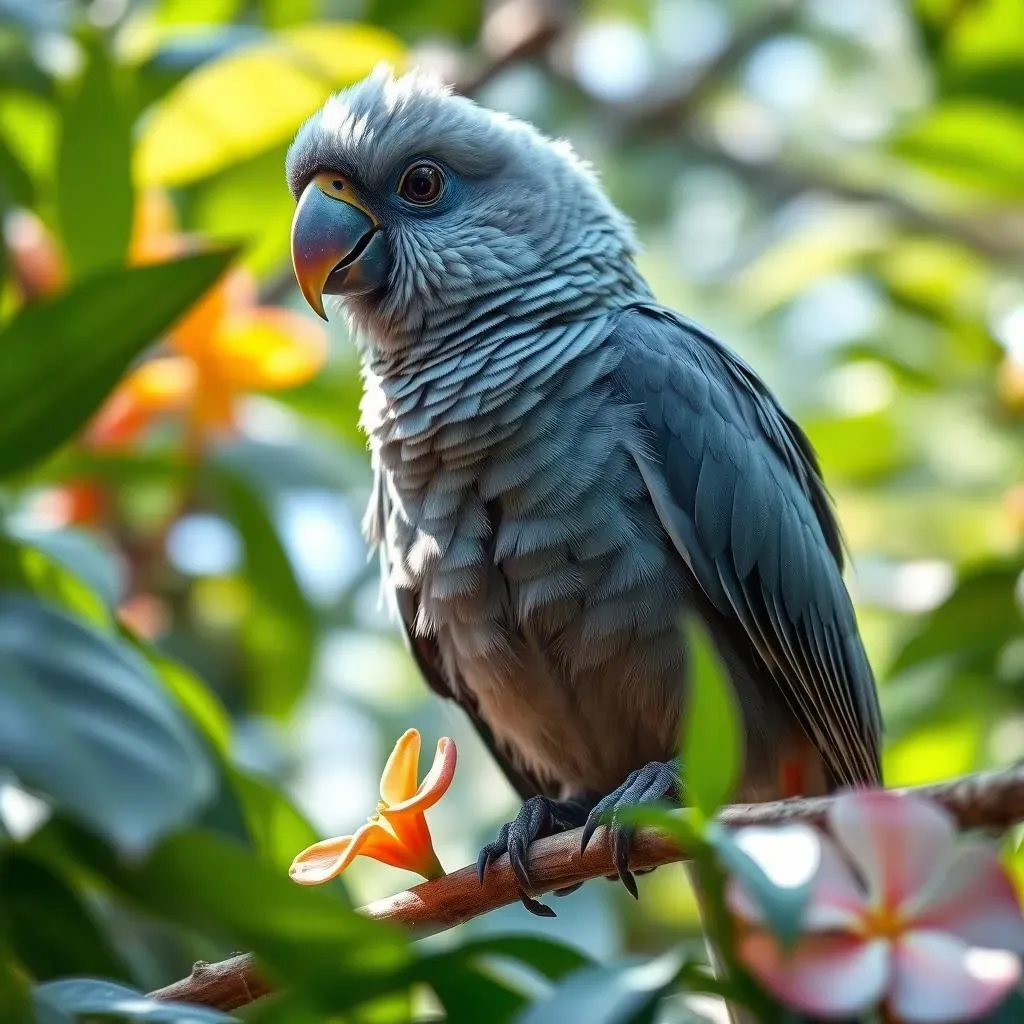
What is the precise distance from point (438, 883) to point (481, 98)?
10.3ft

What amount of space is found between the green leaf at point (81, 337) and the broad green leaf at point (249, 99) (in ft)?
3.24

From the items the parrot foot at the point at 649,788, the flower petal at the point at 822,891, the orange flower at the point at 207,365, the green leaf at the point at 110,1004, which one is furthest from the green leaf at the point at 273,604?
the flower petal at the point at 822,891

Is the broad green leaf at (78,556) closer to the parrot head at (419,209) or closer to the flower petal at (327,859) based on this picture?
the parrot head at (419,209)

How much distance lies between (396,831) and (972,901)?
→ 830mm

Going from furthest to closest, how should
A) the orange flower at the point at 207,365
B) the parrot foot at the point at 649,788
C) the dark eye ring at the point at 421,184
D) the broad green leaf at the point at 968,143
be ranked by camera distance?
the broad green leaf at the point at 968,143, the orange flower at the point at 207,365, the dark eye ring at the point at 421,184, the parrot foot at the point at 649,788

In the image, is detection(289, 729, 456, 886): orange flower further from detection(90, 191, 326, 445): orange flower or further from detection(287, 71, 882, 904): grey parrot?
detection(90, 191, 326, 445): orange flower

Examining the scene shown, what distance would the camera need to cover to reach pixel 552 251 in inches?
112

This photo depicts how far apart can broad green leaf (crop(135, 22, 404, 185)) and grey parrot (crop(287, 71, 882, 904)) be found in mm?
568

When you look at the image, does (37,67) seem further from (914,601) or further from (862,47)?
(862,47)

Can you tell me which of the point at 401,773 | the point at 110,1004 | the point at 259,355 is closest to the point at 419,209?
the point at 259,355

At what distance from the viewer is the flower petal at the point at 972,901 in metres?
1.36

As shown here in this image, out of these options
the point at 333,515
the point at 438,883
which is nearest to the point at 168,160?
the point at 333,515

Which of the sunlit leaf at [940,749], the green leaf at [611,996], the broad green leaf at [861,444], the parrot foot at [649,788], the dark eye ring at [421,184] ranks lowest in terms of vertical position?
the sunlit leaf at [940,749]

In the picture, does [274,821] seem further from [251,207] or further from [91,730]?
[251,207]
